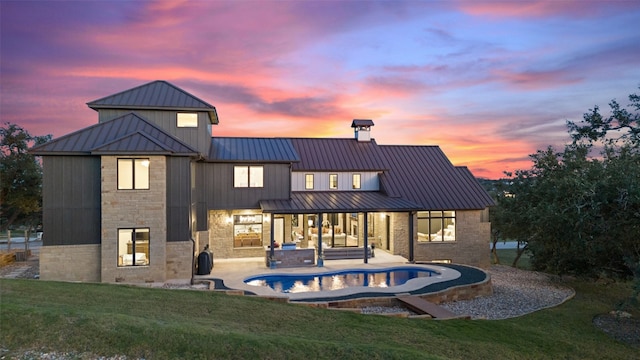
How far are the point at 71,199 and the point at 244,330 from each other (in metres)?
10.9

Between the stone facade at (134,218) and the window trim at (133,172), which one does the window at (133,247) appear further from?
the window trim at (133,172)

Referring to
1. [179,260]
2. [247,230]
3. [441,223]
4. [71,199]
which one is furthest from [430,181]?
[71,199]

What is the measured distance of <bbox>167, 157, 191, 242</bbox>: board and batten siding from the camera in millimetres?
15711

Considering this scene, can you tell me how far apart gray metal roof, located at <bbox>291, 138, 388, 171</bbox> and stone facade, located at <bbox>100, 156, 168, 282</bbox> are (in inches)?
372

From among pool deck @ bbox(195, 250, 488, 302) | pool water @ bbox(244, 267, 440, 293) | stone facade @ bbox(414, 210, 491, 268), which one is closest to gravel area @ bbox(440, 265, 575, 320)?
pool deck @ bbox(195, 250, 488, 302)

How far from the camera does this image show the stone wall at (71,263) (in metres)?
14.8

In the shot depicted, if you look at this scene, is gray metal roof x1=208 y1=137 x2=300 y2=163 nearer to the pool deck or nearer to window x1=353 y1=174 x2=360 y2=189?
window x1=353 y1=174 x2=360 y2=189

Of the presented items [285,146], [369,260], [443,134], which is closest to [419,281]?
[369,260]

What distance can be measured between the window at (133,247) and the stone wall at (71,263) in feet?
3.23

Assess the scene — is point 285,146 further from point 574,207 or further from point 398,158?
point 574,207

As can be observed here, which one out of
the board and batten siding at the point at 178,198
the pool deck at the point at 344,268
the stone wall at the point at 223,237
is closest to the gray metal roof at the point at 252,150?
the stone wall at the point at 223,237

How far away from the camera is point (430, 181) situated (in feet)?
79.0

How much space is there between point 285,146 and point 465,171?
1216 cm

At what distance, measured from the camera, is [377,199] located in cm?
2198
